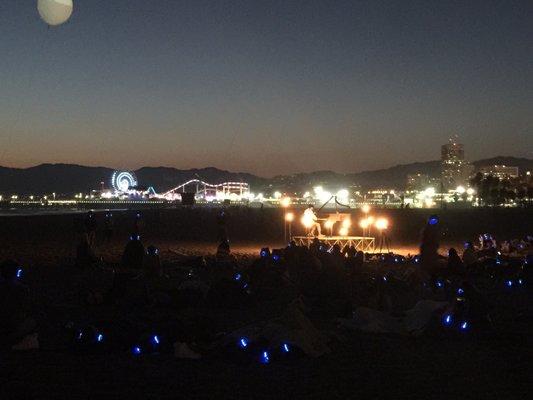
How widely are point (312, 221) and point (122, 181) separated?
139061mm

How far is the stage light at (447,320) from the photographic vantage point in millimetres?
8359

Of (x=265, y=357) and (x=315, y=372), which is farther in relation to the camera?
(x=265, y=357)

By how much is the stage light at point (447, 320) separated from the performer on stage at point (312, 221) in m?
12.0

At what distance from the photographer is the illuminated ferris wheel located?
153125 mm

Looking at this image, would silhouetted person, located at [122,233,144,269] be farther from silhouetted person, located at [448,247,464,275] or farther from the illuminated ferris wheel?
the illuminated ferris wheel

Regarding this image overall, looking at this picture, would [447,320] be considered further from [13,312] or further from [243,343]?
[13,312]

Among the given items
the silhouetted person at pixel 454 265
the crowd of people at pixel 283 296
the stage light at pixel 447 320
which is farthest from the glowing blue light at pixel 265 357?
the silhouetted person at pixel 454 265

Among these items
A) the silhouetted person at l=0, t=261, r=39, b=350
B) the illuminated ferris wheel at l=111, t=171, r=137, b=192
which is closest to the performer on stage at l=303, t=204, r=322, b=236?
the silhouetted person at l=0, t=261, r=39, b=350

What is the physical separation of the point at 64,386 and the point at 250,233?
26611 mm

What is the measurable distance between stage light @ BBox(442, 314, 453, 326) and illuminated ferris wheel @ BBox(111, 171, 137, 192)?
149 meters

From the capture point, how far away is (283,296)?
1175 centimetres

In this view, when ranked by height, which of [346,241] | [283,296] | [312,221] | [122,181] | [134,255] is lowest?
[283,296]

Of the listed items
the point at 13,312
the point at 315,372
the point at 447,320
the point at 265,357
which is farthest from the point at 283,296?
the point at 13,312

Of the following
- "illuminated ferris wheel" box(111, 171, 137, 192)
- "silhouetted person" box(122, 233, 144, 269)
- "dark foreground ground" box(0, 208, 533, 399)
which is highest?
"illuminated ferris wheel" box(111, 171, 137, 192)
